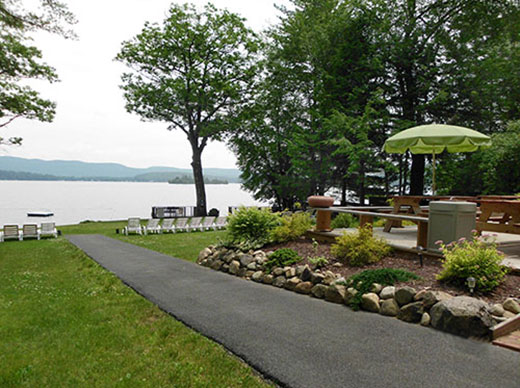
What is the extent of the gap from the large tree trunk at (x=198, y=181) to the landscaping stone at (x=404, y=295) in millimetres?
25901

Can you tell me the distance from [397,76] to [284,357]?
19.1m

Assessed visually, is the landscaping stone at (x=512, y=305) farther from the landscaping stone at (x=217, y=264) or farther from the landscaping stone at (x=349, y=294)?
the landscaping stone at (x=217, y=264)

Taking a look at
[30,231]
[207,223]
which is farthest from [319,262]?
[30,231]

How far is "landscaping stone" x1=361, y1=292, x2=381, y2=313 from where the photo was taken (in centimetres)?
552

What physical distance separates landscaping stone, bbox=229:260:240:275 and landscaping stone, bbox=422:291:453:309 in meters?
4.50

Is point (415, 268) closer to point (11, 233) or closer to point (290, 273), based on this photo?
point (290, 273)

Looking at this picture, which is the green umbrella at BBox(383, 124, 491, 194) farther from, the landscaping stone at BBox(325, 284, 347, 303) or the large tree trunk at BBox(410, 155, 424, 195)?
the large tree trunk at BBox(410, 155, 424, 195)

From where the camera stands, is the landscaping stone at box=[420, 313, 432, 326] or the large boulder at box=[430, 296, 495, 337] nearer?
the large boulder at box=[430, 296, 495, 337]

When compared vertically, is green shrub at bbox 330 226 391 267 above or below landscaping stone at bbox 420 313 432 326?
above

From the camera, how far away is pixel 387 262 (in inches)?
278

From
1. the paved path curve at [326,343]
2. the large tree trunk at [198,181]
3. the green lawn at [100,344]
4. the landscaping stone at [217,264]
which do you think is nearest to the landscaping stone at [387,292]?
the paved path curve at [326,343]

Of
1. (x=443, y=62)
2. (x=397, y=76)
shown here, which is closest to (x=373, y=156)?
(x=397, y=76)

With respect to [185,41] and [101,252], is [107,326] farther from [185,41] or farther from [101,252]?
[185,41]

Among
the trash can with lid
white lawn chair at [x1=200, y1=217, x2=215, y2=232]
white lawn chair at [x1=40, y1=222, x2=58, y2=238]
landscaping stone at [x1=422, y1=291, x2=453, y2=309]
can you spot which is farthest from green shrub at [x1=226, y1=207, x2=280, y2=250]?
white lawn chair at [x1=40, y1=222, x2=58, y2=238]
